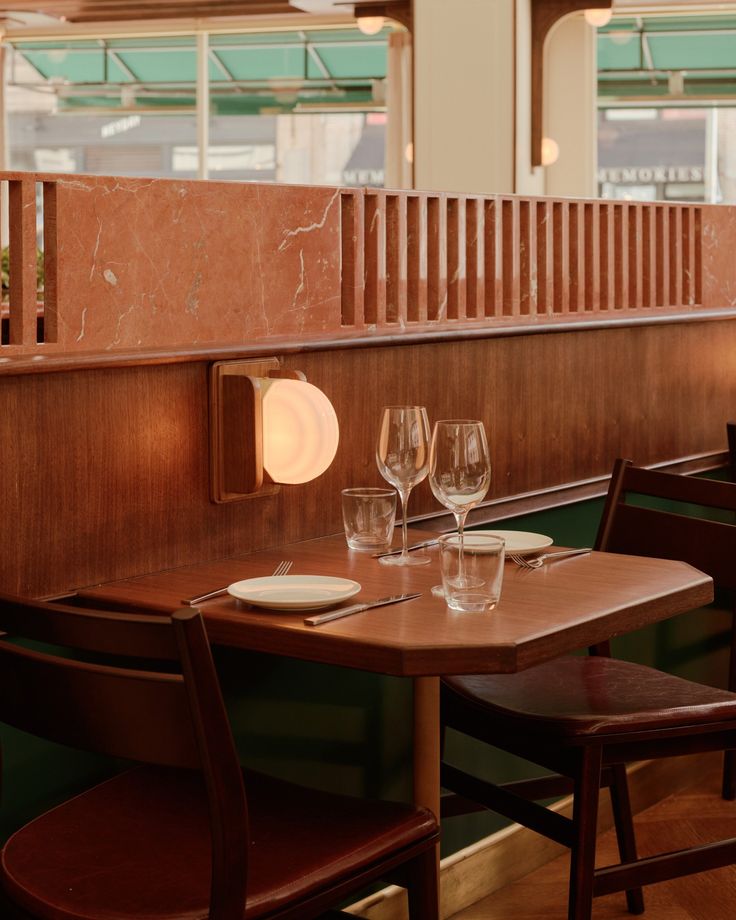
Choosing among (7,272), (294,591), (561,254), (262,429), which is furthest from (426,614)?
(7,272)

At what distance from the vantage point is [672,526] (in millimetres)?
2432

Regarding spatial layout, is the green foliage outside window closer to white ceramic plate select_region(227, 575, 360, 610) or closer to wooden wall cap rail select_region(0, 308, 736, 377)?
wooden wall cap rail select_region(0, 308, 736, 377)

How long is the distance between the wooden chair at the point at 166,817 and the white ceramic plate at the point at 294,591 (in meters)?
0.25

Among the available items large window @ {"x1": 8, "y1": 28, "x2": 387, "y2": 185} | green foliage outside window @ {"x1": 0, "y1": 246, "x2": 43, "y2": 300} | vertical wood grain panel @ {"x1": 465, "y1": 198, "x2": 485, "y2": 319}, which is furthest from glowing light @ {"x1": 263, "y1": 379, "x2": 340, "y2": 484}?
large window @ {"x1": 8, "y1": 28, "x2": 387, "y2": 185}

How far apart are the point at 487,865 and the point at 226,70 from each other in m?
7.54

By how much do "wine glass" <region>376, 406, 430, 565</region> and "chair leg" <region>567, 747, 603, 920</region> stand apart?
0.40 metres

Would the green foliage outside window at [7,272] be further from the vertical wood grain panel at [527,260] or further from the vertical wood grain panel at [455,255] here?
the vertical wood grain panel at [527,260]

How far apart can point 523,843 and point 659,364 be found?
1205 millimetres

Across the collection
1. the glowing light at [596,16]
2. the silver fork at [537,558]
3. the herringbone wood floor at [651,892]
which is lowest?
the herringbone wood floor at [651,892]

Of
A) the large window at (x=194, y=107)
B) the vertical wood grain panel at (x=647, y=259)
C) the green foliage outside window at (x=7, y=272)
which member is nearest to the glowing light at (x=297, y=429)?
the green foliage outside window at (x=7, y=272)

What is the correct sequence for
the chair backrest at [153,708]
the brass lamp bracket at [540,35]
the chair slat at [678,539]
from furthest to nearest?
the brass lamp bracket at [540,35]
the chair slat at [678,539]
the chair backrest at [153,708]

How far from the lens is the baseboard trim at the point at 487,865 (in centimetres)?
246

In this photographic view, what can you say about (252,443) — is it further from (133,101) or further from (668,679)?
(133,101)

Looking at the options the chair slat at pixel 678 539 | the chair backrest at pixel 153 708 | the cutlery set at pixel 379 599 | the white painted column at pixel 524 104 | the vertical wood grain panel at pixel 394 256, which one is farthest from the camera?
the white painted column at pixel 524 104
